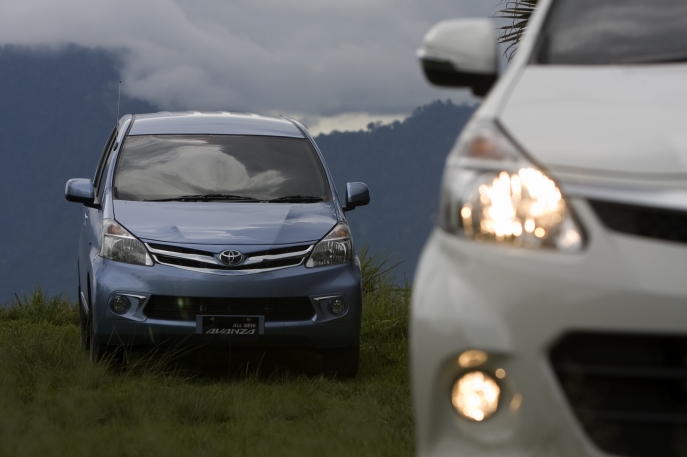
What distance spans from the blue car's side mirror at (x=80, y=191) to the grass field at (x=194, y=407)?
96 cm

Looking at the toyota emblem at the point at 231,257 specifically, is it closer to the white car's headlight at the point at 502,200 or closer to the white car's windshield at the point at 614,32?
the white car's windshield at the point at 614,32

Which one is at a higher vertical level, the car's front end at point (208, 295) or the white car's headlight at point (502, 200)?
the white car's headlight at point (502, 200)

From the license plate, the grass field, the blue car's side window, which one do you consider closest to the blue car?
the license plate

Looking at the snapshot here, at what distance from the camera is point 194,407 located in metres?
4.52

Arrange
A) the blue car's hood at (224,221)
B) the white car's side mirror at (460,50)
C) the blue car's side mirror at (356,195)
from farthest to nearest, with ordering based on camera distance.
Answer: the blue car's side mirror at (356,195) → the blue car's hood at (224,221) → the white car's side mirror at (460,50)

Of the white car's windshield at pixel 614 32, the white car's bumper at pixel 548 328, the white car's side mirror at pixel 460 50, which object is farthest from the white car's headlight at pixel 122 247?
the white car's bumper at pixel 548 328

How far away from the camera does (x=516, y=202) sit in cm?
206

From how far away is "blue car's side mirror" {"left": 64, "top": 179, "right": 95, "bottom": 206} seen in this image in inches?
251

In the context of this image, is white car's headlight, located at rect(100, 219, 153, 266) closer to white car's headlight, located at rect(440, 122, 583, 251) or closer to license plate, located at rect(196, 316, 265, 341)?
license plate, located at rect(196, 316, 265, 341)

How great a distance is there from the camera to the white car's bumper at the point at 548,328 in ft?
6.11

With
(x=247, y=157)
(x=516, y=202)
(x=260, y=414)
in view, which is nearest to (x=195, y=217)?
(x=247, y=157)

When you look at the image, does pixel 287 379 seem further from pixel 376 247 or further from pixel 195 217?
pixel 376 247

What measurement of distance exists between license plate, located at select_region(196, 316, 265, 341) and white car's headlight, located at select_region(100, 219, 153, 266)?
49cm

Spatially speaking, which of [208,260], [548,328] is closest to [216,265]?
[208,260]
